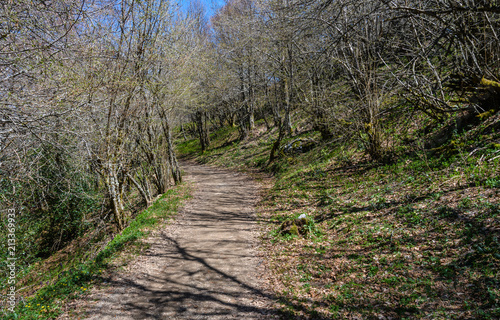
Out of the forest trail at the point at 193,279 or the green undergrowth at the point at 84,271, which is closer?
the forest trail at the point at 193,279

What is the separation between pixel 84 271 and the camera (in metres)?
5.95

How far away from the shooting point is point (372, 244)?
5.43m

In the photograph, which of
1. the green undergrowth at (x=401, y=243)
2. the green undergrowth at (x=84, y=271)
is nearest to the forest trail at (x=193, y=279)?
the green undergrowth at (x=84, y=271)

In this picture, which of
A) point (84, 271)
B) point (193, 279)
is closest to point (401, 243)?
point (193, 279)

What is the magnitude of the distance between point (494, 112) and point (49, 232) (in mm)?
15240

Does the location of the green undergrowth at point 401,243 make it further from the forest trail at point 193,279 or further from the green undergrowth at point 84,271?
the green undergrowth at point 84,271

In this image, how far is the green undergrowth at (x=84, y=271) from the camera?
5020mm

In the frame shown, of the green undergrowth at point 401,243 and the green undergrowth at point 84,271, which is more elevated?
the green undergrowth at point 84,271

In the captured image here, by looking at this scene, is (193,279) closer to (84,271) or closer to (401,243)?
(84,271)

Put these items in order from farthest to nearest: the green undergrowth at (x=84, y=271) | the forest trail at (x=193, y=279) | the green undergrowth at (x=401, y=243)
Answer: the green undergrowth at (x=84, y=271) < the forest trail at (x=193, y=279) < the green undergrowth at (x=401, y=243)

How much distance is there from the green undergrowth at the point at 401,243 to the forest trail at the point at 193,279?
1.73ft

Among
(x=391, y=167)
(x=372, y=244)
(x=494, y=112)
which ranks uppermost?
(x=494, y=112)

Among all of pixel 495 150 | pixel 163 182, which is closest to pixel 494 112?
pixel 495 150

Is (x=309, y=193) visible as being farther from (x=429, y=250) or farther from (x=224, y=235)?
(x=429, y=250)
